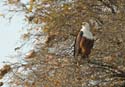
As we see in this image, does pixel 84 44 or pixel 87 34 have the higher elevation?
pixel 87 34

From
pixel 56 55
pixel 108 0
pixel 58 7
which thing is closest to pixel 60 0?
pixel 58 7

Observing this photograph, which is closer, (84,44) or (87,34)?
(84,44)

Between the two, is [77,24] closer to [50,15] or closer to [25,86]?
[50,15]

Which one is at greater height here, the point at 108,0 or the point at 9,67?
the point at 108,0

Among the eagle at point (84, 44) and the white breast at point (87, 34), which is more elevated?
the white breast at point (87, 34)

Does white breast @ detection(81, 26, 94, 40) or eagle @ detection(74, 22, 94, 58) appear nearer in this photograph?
eagle @ detection(74, 22, 94, 58)

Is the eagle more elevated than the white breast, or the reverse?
the white breast

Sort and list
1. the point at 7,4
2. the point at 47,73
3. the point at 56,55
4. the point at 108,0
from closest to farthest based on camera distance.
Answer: the point at 56,55 → the point at 47,73 → the point at 108,0 → the point at 7,4

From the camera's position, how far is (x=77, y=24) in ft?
40.6

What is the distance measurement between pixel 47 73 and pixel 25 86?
2.95 ft

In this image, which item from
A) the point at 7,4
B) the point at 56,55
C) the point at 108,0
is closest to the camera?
the point at 56,55

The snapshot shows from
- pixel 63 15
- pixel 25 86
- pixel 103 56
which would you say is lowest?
pixel 25 86

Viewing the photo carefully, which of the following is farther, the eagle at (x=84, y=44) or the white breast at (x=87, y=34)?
the white breast at (x=87, y=34)

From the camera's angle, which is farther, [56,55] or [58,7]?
[58,7]
